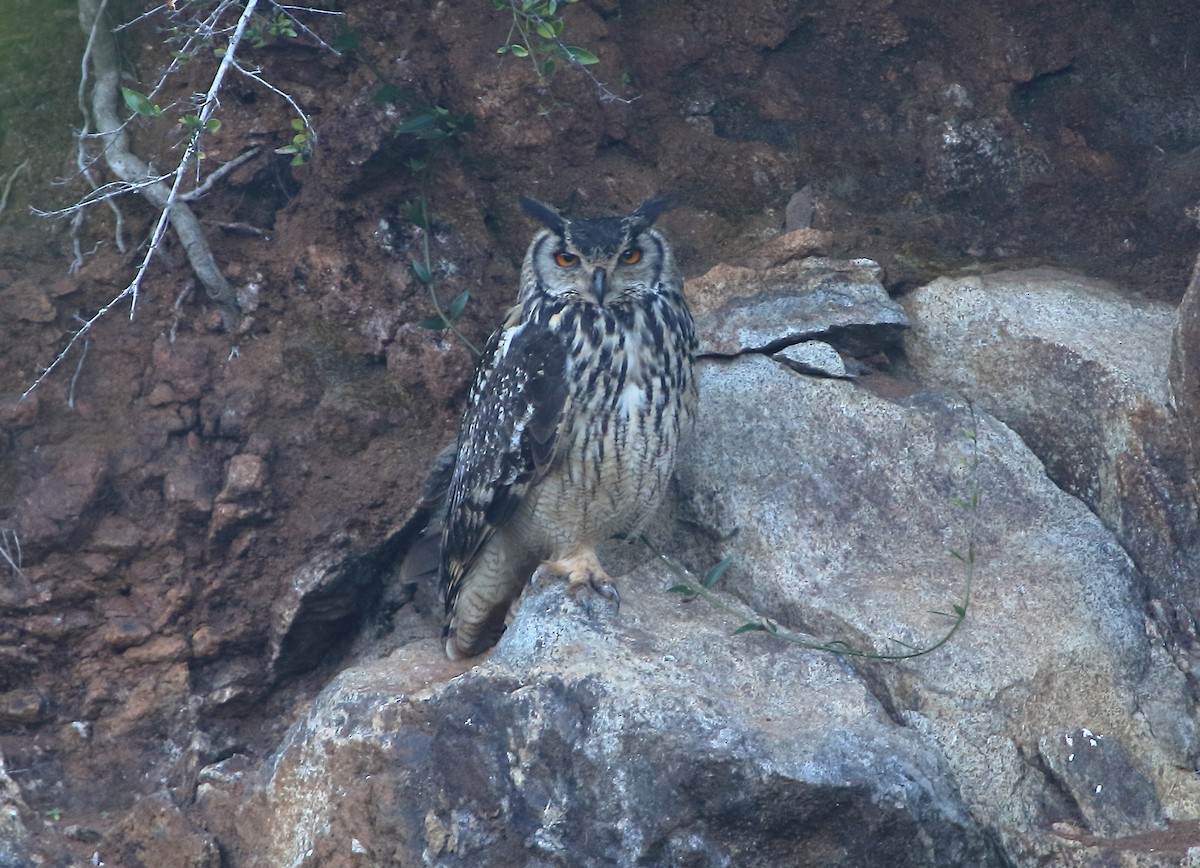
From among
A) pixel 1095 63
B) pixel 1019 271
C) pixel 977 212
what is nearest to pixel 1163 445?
pixel 1019 271

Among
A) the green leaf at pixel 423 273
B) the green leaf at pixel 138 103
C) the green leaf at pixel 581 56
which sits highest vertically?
the green leaf at pixel 581 56

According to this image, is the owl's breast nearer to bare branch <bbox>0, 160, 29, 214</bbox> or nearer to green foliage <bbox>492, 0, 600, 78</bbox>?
green foliage <bbox>492, 0, 600, 78</bbox>

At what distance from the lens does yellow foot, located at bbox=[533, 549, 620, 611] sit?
9.71ft

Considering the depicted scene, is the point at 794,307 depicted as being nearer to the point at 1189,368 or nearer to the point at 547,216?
the point at 547,216

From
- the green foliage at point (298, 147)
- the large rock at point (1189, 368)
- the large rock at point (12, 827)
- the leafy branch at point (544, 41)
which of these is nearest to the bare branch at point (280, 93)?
the green foliage at point (298, 147)

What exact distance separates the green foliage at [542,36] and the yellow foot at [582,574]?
1.26 m

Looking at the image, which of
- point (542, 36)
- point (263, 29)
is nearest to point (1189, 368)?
point (542, 36)

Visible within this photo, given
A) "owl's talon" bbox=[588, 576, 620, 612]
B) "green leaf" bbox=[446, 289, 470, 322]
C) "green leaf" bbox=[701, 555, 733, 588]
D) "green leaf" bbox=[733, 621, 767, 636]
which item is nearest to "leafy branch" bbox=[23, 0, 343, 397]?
"green leaf" bbox=[446, 289, 470, 322]

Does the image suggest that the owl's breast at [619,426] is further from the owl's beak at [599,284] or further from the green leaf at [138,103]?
the green leaf at [138,103]

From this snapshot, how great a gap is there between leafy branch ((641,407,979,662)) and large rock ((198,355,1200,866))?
0.06 ft

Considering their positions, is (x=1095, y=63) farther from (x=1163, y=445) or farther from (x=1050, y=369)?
(x=1163, y=445)

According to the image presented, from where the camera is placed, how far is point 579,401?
2.92 metres

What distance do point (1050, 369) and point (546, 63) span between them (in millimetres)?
1608

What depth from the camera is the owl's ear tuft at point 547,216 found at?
9.97ft
